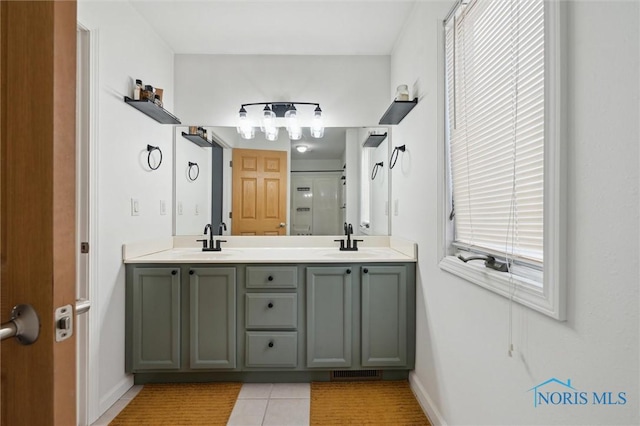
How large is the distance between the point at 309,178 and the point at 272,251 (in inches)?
27.3

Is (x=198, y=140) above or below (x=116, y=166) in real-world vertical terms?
above

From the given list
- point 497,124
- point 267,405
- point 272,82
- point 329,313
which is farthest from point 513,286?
point 272,82

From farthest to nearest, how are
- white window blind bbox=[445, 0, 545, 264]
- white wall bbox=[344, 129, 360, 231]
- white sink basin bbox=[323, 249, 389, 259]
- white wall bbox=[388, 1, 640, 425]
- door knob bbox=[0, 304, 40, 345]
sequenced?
1. white wall bbox=[344, 129, 360, 231]
2. white sink basin bbox=[323, 249, 389, 259]
3. white window blind bbox=[445, 0, 545, 264]
4. white wall bbox=[388, 1, 640, 425]
5. door knob bbox=[0, 304, 40, 345]

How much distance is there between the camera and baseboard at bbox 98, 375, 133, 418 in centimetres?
179

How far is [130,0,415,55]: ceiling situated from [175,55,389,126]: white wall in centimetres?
7

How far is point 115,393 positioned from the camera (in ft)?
6.25

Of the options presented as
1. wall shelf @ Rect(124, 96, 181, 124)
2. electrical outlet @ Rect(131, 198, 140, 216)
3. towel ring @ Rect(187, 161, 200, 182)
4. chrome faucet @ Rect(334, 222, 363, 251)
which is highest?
wall shelf @ Rect(124, 96, 181, 124)

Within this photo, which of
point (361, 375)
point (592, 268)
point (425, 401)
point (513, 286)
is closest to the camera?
point (592, 268)

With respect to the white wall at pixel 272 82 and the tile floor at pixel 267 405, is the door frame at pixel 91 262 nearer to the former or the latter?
the tile floor at pixel 267 405

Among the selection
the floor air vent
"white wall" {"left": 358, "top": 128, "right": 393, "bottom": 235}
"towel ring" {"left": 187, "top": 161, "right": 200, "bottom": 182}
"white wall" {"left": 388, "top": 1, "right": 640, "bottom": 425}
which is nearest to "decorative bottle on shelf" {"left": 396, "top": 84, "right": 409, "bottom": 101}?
"white wall" {"left": 358, "top": 128, "right": 393, "bottom": 235}

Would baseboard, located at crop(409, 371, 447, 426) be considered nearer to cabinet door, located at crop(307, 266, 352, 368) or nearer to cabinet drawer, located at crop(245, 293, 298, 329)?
cabinet door, located at crop(307, 266, 352, 368)

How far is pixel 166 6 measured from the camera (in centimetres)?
207

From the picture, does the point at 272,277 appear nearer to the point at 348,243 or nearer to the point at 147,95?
the point at 348,243

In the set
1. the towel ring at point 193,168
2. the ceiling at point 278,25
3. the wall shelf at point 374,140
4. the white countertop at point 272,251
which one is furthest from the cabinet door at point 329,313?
the ceiling at point 278,25
